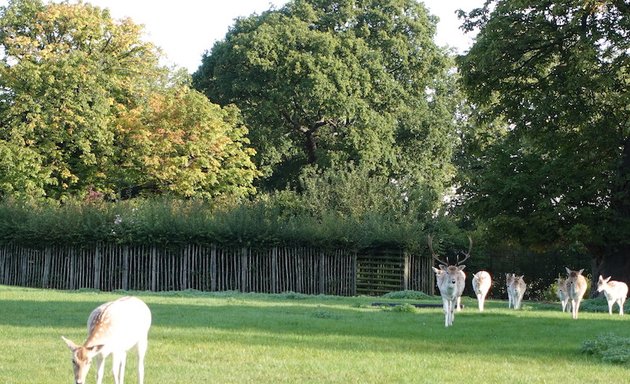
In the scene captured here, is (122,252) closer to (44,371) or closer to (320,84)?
(320,84)

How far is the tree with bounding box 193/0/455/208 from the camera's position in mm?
53188

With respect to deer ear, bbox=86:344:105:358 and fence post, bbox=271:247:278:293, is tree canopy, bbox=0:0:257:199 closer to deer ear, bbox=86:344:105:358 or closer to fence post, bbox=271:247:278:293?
fence post, bbox=271:247:278:293

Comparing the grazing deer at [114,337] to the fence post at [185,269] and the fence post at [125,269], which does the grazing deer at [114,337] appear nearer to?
the fence post at [185,269]

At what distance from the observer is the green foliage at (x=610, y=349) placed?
48.3ft

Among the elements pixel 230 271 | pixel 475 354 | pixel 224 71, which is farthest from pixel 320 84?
pixel 475 354

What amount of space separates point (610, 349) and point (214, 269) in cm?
2711

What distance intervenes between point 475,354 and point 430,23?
4471 cm

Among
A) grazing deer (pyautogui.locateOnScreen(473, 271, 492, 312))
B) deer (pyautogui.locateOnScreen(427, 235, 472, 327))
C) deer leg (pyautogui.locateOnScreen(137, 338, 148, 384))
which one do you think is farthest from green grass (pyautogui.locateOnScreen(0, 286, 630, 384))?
grazing deer (pyautogui.locateOnScreen(473, 271, 492, 312))

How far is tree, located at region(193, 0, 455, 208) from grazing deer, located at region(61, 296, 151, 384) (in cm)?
4076

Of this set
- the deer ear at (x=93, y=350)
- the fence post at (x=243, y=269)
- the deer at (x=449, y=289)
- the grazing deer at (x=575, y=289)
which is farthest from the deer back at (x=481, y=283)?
the deer ear at (x=93, y=350)

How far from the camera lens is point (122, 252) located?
134 ft

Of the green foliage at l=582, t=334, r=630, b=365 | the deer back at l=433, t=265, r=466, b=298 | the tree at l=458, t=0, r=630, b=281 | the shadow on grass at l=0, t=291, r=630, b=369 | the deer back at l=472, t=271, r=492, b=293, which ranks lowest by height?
the shadow on grass at l=0, t=291, r=630, b=369

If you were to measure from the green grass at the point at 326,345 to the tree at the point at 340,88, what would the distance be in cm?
2927

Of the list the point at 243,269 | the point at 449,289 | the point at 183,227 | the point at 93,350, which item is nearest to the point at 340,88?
the point at 243,269
